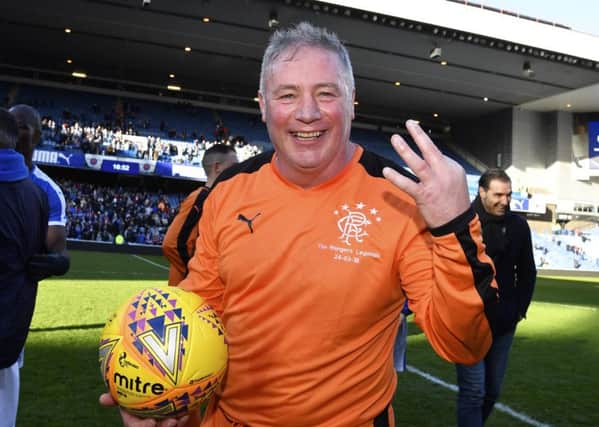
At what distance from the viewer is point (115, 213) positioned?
1179 inches

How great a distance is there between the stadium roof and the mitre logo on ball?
77.8ft

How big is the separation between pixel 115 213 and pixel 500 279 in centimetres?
2781

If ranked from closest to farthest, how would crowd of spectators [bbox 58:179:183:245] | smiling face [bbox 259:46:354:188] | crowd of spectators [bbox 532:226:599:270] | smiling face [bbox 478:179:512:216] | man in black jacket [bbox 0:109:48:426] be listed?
smiling face [bbox 259:46:354:188] < man in black jacket [bbox 0:109:48:426] < smiling face [bbox 478:179:512:216] < crowd of spectators [bbox 58:179:183:245] < crowd of spectators [bbox 532:226:599:270]

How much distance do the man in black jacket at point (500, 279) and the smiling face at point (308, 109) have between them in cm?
278

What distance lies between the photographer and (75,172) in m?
35.1

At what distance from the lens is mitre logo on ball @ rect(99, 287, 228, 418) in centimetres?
187

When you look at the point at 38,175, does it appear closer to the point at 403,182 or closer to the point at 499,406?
the point at 403,182

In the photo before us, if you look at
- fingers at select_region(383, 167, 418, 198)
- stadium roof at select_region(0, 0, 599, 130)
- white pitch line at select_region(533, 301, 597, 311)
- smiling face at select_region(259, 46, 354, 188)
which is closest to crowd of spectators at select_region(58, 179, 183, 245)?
stadium roof at select_region(0, 0, 599, 130)

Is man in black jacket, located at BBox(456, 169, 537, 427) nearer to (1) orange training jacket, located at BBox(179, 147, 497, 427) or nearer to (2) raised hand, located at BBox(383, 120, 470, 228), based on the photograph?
(1) orange training jacket, located at BBox(179, 147, 497, 427)

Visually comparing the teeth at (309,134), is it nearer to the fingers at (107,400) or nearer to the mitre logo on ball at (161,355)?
the mitre logo on ball at (161,355)

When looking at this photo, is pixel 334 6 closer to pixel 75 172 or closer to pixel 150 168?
pixel 150 168

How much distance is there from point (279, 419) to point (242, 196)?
84 cm

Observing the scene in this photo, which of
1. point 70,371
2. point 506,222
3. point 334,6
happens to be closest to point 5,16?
point 334,6

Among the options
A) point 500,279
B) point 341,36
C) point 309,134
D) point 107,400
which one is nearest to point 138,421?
point 107,400
